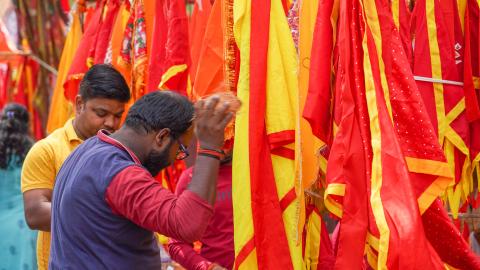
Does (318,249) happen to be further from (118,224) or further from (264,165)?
(118,224)

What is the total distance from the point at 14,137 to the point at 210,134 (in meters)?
2.51

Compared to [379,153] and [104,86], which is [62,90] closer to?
[104,86]

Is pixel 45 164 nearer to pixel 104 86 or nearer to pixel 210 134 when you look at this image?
pixel 104 86

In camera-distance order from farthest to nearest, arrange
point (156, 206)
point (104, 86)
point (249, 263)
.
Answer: point (104, 86) < point (249, 263) < point (156, 206)

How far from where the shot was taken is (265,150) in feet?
8.85

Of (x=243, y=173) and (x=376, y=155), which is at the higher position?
(x=376, y=155)

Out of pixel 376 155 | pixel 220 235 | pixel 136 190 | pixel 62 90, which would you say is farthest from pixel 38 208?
pixel 62 90

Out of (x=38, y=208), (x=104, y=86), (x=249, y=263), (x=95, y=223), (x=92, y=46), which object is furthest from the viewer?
(x=92, y=46)

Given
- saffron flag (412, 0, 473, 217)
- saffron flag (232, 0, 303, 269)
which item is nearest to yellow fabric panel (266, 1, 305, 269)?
saffron flag (232, 0, 303, 269)

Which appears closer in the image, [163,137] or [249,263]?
[163,137]

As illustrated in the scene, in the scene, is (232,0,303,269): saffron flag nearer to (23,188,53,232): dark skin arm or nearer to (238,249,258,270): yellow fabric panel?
(238,249,258,270): yellow fabric panel

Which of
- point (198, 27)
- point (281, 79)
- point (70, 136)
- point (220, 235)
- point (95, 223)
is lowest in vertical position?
point (220, 235)

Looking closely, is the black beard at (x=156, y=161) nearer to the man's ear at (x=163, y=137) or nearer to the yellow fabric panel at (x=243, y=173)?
the man's ear at (x=163, y=137)

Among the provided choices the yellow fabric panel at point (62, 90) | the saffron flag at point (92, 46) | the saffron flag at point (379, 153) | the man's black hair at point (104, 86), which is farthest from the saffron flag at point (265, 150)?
the yellow fabric panel at point (62, 90)
